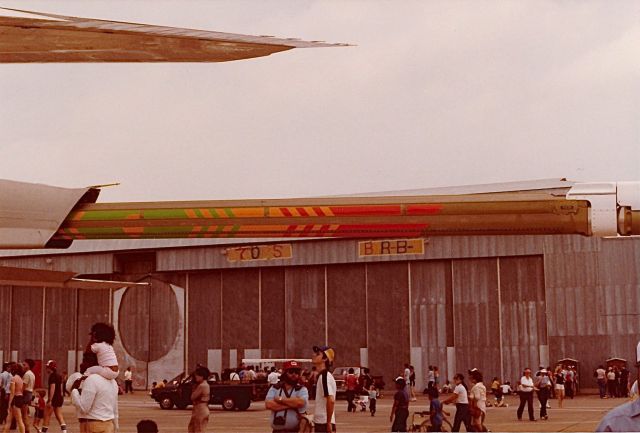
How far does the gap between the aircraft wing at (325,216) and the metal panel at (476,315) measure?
4139 cm

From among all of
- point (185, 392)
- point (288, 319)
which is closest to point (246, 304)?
point (288, 319)

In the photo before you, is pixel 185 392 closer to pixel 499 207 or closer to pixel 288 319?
pixel 288 319

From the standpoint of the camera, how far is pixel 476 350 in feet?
158

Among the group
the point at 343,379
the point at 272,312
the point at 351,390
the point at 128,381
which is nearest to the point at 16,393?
the point at 351,390

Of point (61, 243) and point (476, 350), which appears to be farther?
point (476, 350)

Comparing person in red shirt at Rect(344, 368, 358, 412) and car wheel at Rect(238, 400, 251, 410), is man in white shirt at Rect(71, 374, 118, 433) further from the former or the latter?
car wheel at Rect(238, 400, 251, 410)

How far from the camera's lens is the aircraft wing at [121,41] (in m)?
6.24

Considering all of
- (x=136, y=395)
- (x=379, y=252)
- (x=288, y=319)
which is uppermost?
(x=379, y=252)

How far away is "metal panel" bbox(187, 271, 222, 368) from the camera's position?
175 feet

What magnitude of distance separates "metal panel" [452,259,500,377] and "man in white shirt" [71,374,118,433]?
40.4 m

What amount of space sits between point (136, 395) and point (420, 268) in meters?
18.3

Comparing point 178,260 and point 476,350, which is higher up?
point 178,260

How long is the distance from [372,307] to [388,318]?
1138 mm

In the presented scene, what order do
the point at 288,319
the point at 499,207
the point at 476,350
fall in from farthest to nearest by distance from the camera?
the point at 288,319
the point at 476,350
the point at 499,207
